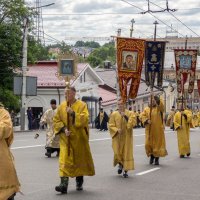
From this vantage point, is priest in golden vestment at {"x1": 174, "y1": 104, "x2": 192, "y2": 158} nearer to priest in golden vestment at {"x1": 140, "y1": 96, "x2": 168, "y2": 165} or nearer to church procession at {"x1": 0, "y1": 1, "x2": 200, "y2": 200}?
church procession at {"x1": 0, "y1": 1, "x2": 200, "y2": 200}

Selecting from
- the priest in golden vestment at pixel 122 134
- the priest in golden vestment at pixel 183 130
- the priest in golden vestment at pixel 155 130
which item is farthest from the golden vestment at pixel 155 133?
the priest in golden vestment at pixel 183 130

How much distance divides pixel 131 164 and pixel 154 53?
19.1 ft

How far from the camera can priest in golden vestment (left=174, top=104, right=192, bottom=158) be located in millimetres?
20125

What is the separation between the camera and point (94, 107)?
201ft

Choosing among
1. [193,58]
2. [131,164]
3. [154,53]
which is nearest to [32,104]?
[193,58]

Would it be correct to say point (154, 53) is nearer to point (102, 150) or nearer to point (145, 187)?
point (102, 150)

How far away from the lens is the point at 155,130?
688 inches

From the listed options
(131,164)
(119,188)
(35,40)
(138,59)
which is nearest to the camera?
(119,188)

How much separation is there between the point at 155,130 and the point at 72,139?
582 centimetres

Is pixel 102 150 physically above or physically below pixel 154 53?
below

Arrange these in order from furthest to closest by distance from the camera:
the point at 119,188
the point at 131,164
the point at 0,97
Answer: the point at 0,97 → the point at 131,164 → the point at 119,188

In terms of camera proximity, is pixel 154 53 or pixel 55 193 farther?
pixel 154 53

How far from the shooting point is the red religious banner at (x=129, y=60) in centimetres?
1667

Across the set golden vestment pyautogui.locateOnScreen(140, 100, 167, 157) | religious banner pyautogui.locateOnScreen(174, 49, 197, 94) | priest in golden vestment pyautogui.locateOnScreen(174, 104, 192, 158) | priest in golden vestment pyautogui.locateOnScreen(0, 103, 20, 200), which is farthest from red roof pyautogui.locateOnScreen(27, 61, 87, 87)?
priest in golden vestment pyautogui.locateOnScreen(0, 103, 20, 200)
